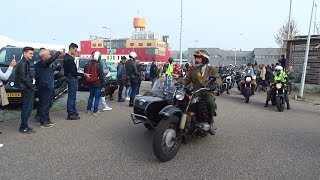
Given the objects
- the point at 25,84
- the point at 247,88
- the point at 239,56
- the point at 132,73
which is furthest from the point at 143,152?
the point at 239,56

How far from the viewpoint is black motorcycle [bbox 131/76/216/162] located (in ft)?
16.4

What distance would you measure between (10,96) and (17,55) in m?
2.27

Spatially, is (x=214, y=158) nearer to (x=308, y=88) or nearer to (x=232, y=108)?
(x=232, y=108)

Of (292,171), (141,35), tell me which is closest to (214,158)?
(292,171)

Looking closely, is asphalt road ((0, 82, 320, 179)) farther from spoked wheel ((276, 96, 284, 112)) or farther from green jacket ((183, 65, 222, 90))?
spoked wheel ((276, 96, 284, 112))

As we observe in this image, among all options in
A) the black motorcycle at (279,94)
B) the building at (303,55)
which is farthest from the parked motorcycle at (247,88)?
the building at (303,55)

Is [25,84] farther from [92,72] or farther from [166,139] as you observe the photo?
[166,139]

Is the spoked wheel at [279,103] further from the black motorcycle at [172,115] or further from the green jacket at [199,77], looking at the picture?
the green jacket at [199,77]

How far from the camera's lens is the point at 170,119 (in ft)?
16.6

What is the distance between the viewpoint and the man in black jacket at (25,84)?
20.8ft

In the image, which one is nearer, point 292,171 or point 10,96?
point 292,171

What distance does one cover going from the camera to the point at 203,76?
620 centimetres

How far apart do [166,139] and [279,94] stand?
721 centimetres

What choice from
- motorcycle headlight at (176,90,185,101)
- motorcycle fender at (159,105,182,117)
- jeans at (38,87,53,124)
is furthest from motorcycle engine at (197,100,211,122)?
jeans at (38,87,53,124)
